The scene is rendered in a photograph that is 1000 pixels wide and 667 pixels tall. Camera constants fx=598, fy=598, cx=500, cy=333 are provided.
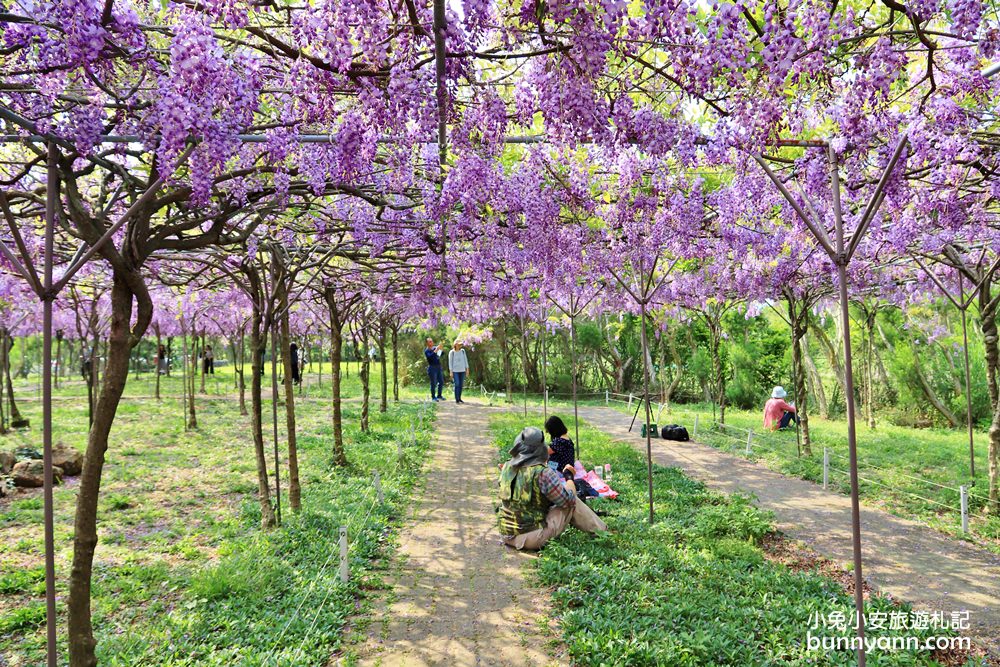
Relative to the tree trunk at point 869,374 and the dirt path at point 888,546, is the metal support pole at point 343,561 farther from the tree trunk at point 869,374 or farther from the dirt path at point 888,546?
the tree trunk at point 869,374

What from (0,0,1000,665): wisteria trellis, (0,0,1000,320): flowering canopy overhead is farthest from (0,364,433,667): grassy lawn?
(0,0,1000,320): flowering canopy overhead

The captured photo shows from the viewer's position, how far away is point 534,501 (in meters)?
5.65

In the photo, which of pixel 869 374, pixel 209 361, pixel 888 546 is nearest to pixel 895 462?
pixel 888 546

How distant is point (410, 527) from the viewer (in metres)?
6.32

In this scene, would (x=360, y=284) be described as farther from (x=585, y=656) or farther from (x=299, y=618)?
(x=585, y=656)

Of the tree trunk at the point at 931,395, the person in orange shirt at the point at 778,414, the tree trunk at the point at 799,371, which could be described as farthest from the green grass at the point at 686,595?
the tree trunk at the point at 931,395

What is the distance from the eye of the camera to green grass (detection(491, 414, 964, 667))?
363 cm

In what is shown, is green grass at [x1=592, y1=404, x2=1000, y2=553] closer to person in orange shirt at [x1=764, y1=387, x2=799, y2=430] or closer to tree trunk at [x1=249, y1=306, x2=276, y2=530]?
person in orange shirt at [x1=764, y1=387, x2=799, y2=430]

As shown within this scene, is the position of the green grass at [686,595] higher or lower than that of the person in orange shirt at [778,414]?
lower

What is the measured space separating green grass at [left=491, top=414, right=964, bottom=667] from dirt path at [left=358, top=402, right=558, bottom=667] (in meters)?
0.27

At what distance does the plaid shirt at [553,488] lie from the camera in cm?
558

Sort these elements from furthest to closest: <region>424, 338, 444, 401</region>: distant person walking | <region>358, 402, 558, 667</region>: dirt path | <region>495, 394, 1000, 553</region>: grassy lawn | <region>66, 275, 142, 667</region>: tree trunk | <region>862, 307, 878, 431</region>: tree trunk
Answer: <region>424, 338, 444, 401</region>: distant person walking, <region>862, 307, 878, 431</region>: tree trunk, <region>495, 394, 1000, 553</region>: grassy lawn, <region>358, 402, 558, 667</region>: dirt path, <region>66, 275, 142, 667</region>: tree trunk

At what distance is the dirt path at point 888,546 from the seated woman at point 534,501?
2.36 meters

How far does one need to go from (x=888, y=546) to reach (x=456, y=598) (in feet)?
14.1
